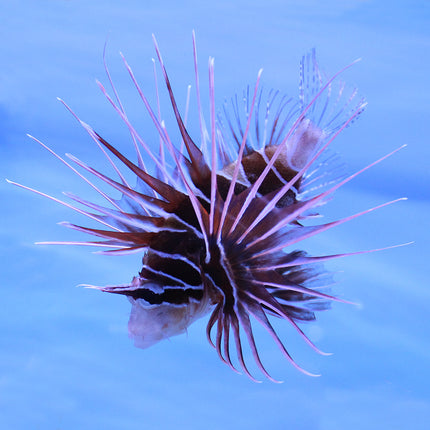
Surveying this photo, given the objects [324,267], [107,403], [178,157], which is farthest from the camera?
[107,403]

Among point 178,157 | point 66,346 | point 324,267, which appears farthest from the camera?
point 66,346

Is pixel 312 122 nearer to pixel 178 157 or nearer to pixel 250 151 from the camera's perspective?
pixel 250 151

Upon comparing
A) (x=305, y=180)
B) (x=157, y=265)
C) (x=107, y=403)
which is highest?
(x=305, y=180)

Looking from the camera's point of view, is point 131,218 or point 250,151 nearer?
point 131,218

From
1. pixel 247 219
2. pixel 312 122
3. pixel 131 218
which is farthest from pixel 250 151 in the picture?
pixel 131 218

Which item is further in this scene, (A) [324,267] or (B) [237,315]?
(A) [324,267]

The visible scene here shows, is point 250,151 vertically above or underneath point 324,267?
above

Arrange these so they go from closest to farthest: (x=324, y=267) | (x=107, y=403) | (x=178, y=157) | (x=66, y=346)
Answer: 1. (x=178, y=157)
2. (x=324, y=267)
3. (x=107, y=403)
4. (x=66, y=346)

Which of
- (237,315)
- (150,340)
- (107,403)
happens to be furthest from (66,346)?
(237,315)

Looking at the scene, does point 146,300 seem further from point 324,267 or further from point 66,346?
point 66,346
